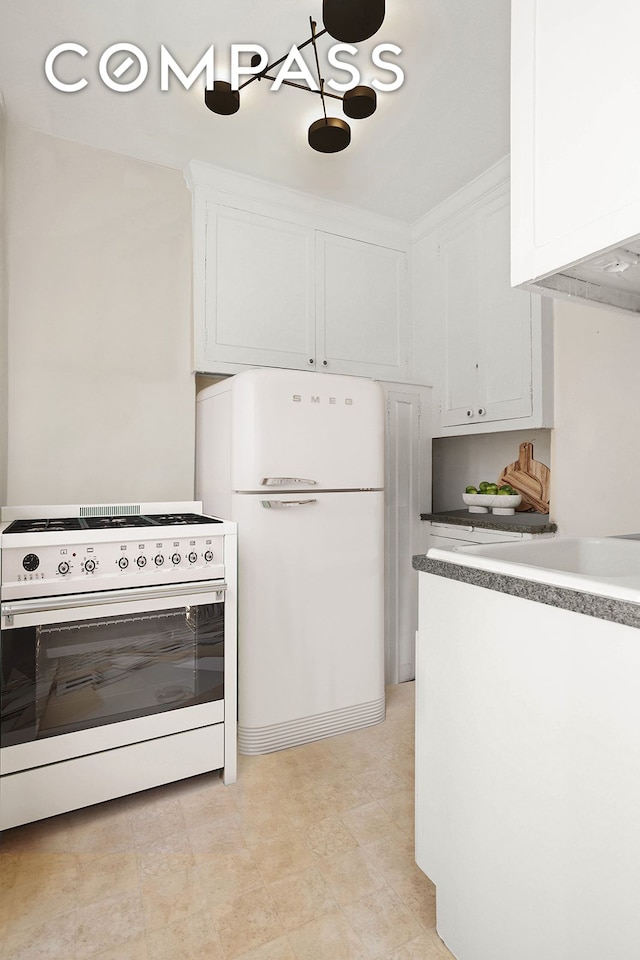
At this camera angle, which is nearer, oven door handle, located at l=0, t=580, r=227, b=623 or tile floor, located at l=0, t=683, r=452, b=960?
tile floor, located at l=0, t=683, r=452, b=960

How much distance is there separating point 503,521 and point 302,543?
3.07 ft

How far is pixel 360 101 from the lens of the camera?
1.83 meters

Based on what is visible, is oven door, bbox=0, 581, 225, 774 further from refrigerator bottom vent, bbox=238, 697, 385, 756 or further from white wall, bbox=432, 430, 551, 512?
white wall, bbox=432, 430, 551, 512

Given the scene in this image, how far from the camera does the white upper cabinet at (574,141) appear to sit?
875 millimetres

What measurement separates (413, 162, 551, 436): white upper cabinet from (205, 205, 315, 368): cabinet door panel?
2.26 ft

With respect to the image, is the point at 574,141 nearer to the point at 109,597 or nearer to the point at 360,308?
the point at 109,597

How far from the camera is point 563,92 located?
0.99 metres

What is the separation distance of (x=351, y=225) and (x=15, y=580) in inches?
92.7

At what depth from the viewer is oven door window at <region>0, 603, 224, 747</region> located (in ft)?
5.30

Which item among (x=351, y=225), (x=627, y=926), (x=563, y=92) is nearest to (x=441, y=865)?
(x=627, y=926)

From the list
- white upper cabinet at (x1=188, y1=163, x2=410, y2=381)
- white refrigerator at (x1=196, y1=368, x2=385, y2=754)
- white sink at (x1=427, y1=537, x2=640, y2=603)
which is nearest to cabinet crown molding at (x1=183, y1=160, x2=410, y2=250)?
white upper cabinet at (x1=188, y1=163, x2=410, y2=381)

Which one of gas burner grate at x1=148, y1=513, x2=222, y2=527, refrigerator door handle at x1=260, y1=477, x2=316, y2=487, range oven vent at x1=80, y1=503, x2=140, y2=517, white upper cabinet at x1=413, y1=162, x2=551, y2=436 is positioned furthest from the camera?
white upper cabinet at x1=413, y1=162, x2=551, y2=436

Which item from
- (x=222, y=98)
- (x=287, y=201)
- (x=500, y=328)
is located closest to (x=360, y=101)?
(x=222, y=98)

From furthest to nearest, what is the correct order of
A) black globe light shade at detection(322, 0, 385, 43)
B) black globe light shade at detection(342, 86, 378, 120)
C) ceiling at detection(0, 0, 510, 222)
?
black globe light shade at detection(342, 86, 378, 120) → ceiling at detection(0, 0, 510, 222) → black globe light shade at detection(322, 0, 385, 43)
